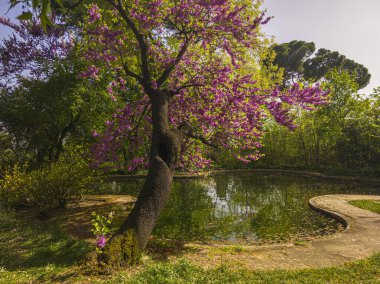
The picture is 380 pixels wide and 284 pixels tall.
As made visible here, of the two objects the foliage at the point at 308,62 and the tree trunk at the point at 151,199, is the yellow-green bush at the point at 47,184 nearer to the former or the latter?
the tree trunk at the point at 151,199

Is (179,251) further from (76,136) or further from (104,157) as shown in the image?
(76,136)

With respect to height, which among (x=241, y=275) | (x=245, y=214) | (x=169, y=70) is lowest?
(x=245, y=214)

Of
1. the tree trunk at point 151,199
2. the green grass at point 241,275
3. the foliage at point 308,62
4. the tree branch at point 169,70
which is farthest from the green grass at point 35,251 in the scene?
the foliage at point 308,62

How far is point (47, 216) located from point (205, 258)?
7177mm

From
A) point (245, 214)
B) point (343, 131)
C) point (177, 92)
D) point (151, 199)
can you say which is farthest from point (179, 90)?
point (343, 131)

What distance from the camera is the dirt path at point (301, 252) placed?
6.24 m

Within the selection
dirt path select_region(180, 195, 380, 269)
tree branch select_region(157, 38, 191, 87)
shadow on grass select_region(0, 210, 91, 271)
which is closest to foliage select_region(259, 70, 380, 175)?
dirt path select_region(180, 195, 380, 269)

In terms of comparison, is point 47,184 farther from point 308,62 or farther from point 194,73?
point 308,62

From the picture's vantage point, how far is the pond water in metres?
9.56

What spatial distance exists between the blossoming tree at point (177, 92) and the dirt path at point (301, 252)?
178cm

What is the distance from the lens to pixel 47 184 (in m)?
10.5

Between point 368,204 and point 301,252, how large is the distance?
8.07 m

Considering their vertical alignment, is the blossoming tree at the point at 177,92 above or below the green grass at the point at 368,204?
above

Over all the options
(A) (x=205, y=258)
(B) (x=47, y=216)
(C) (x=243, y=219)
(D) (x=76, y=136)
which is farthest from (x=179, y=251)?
(D) (x=76, y=136)
